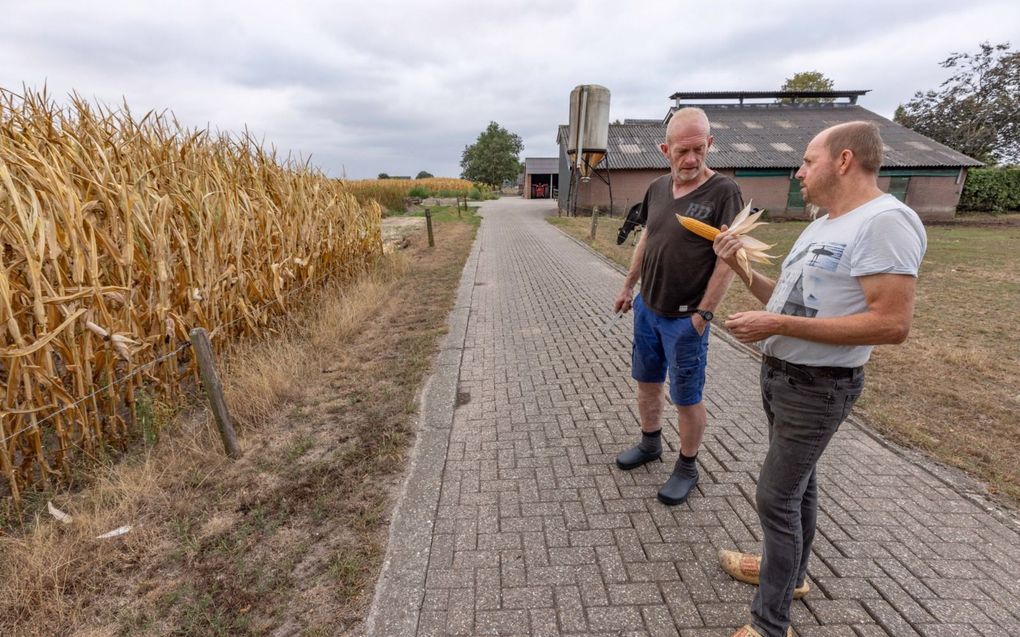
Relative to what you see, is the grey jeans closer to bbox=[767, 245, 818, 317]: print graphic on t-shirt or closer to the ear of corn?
bbox=[767, 245, 818, 317]: print graphic on t-shirt

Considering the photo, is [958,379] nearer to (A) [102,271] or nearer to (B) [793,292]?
(B) [793,292]

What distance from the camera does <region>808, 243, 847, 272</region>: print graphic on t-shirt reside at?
145 centimetres

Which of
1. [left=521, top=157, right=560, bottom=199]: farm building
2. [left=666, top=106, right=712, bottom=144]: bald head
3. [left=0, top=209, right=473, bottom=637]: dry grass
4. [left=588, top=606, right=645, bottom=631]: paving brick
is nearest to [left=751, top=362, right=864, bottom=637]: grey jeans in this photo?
[left=588, top=606, right=645, bottom=631]: paving brick

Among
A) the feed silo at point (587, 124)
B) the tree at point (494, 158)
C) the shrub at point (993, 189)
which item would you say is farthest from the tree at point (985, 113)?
the tree at point (494, 158)

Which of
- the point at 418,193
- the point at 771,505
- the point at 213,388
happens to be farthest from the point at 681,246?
the point at 418,193

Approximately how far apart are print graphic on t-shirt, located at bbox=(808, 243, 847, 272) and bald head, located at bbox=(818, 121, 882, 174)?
261 millimetres

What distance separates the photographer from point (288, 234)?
573 cm

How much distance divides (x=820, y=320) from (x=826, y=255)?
22 cm

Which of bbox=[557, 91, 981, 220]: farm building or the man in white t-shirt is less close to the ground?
bbox=[557, 91, 981, 220]: farm building

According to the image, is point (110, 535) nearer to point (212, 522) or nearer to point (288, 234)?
point (212, 522)

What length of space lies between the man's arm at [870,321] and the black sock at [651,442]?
5.22 feet

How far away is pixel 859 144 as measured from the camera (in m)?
1.43

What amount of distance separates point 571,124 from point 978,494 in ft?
60.3

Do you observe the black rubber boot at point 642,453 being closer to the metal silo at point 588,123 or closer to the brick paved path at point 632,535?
the brick paved path at point 632,535
